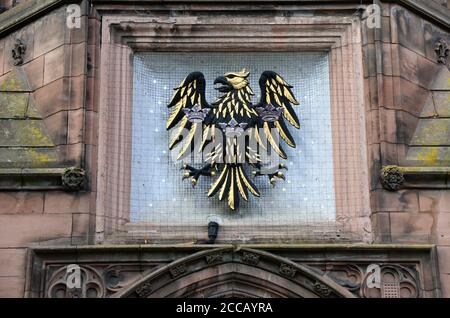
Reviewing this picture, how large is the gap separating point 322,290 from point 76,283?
284cm

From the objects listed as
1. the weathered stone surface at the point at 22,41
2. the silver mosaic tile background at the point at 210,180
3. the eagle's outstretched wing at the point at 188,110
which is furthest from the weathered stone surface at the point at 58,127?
the eagle's outstretched wing at the point at 188,110

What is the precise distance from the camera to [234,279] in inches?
535

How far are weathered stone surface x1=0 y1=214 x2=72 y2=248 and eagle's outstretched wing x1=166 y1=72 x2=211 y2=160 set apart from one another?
1792 millimetres

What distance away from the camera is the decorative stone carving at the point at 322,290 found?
43.9 ft

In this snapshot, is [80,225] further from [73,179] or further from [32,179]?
[32,179]

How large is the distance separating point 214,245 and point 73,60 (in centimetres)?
304

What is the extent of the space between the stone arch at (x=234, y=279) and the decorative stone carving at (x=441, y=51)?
11.7ft

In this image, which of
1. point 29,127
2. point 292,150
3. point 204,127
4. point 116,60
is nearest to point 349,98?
point 292,150

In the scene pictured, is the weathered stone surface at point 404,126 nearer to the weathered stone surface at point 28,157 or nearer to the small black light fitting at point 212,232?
the small black light fitting at point 212,232

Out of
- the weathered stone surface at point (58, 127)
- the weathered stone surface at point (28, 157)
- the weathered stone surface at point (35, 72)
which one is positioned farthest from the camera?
the weathered stone surface at point (35, 72)

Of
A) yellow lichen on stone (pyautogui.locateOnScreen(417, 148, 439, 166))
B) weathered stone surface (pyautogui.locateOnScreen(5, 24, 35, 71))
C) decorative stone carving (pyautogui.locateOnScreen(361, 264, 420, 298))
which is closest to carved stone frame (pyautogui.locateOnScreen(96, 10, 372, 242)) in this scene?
yellow lichen on stone (pyautogui.locateOnScreen(417, 148, 439, 166))

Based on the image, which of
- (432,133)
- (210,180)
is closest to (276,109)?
→ (210,180)

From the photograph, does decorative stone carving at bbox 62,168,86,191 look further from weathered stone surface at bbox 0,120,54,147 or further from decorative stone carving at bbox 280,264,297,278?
decorative stone carving at bbox 280,264,297,278

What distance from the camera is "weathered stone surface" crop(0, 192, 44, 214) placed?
1390 cm
